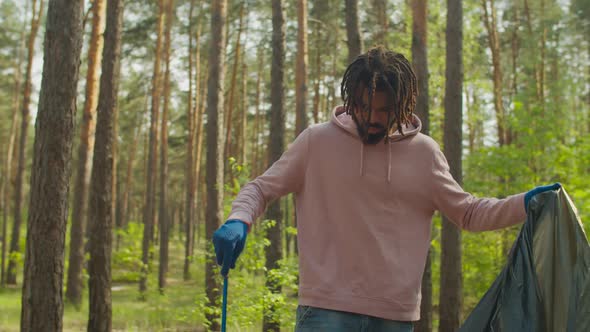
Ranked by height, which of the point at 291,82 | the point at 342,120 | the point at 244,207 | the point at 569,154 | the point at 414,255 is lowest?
the point at 414,255

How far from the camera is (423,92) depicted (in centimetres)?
1141

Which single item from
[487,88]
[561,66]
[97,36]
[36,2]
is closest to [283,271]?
[97,36]

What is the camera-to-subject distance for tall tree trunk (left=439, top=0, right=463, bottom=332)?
11.4 meters

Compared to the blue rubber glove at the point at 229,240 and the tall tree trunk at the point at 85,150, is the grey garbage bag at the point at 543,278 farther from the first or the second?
the tall tree trunk at the point at 85,150

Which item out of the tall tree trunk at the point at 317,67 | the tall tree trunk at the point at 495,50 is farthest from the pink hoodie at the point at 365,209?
the tall tree trunk at the point at 317,67

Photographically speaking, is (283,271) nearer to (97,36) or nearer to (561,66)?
(97,36)

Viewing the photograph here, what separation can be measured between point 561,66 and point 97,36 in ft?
74.7

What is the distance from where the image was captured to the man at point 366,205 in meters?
2.53

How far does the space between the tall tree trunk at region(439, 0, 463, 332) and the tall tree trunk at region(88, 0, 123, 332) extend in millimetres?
5824

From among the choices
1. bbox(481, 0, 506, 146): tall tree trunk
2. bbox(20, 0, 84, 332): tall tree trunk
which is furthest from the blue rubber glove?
bbox(481, 0, 506, 146): tall tree trunk

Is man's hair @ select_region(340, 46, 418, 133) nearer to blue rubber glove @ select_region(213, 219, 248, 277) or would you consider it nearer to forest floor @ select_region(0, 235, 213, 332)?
blue rubber glove @ select_region(213, 219, 248, 277)

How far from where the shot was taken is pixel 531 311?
8.64 feet

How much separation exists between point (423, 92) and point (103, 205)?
19.2 ft

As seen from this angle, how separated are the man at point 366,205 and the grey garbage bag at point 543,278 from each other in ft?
0.42
